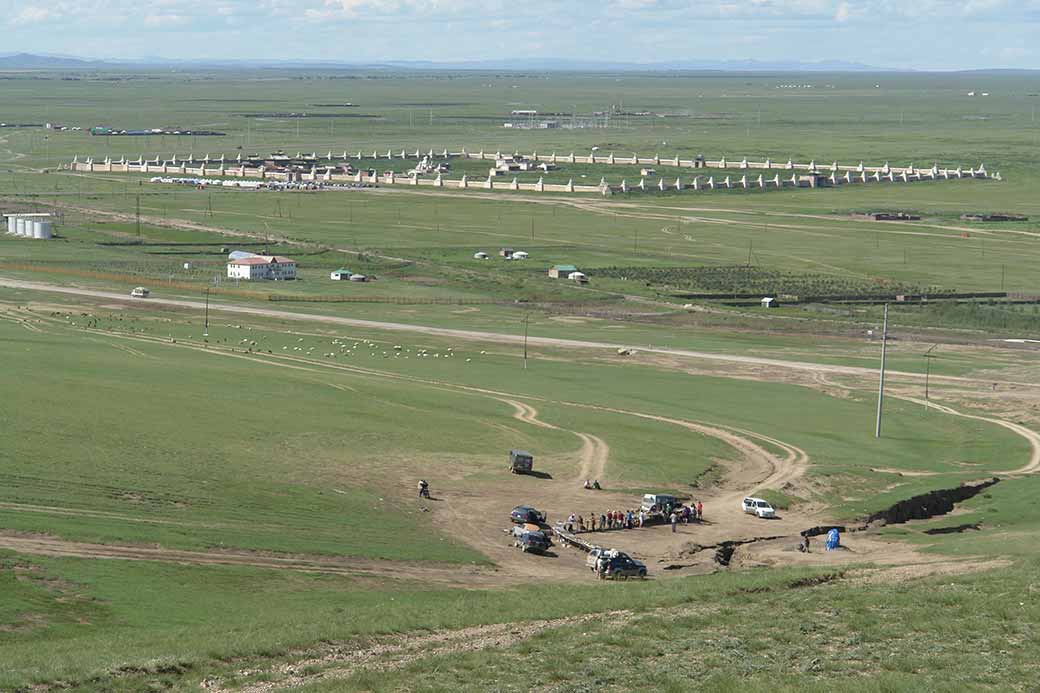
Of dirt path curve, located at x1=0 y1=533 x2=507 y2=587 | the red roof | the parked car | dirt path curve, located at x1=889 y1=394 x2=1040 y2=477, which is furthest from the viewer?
the red roof

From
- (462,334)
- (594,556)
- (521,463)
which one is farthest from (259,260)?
(594,556)

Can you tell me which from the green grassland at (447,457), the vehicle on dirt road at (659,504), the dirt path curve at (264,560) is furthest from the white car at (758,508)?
the dirt path curve at (264,560)

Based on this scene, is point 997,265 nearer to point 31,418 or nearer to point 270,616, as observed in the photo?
point 31,418

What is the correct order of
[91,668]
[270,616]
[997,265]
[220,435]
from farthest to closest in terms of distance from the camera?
1. [997,265]
2. [220,435]
3. [270,616]
4. [91,668]

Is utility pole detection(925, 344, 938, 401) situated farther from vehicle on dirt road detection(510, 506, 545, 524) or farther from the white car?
vehicle on dirt road detection(510, 506, 545, 524)

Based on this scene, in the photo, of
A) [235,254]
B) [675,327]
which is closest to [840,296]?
[675,327]

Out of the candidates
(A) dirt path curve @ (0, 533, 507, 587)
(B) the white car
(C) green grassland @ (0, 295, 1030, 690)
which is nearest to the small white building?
(C) green grassland @ (0, 295, 1030, 690)

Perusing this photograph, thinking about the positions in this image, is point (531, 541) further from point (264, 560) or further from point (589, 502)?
point (264, 560)
